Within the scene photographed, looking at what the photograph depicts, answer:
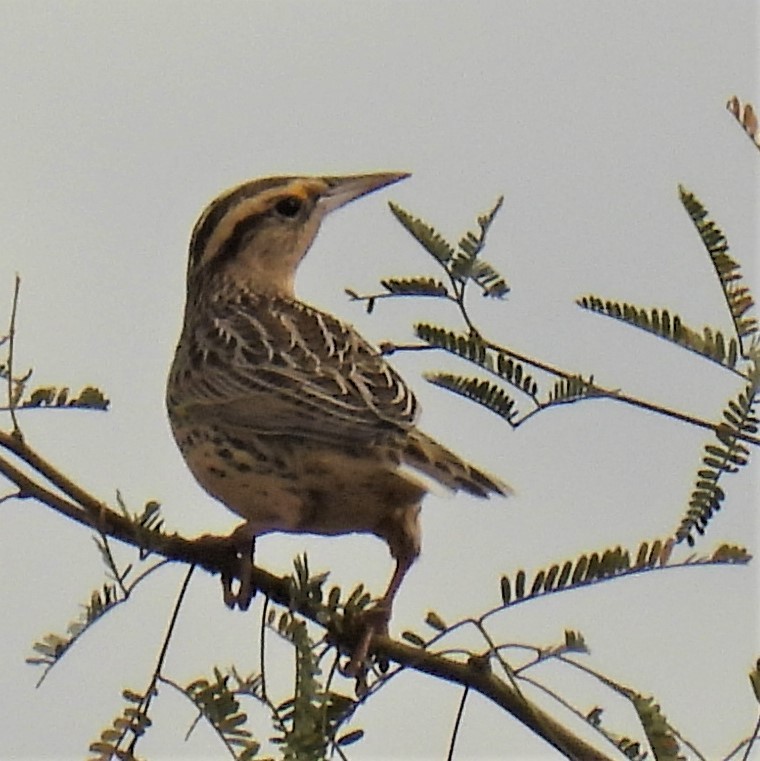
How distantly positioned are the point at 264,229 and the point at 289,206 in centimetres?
15

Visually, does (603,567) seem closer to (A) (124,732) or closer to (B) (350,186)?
(A) (124,732)

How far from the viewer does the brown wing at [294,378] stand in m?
4.66

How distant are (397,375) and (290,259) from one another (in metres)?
1.28

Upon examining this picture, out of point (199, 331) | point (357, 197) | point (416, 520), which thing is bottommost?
point (416, 520)

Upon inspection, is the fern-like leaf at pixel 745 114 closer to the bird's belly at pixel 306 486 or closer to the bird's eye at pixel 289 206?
the bird's belly at pixel 306 486

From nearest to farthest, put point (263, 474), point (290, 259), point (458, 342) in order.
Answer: point (458, 342) < point (263, 474) < point (290, 259)

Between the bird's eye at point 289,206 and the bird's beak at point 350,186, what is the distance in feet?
0.28

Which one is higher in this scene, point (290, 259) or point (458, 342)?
point (290, 259)

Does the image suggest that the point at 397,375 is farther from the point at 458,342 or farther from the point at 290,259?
the point at 458,342

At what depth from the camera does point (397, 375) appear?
17.6 ft

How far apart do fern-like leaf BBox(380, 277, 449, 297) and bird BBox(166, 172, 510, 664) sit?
174mm

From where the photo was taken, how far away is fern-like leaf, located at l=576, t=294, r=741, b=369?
3271 millimetres

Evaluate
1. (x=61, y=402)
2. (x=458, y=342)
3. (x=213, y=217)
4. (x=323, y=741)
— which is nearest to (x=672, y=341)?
(x=458, y=342)

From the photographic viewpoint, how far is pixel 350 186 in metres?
6.15
